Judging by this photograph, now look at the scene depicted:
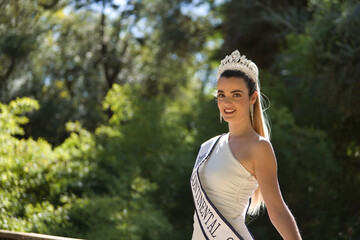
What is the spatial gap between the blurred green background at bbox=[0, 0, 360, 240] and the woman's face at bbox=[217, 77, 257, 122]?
0.60 m

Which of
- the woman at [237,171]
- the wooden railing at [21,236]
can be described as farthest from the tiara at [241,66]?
the wooden railing at [21,236]

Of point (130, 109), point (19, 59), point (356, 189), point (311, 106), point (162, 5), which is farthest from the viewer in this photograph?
point (162, 5)

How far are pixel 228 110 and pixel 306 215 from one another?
5.53 meters

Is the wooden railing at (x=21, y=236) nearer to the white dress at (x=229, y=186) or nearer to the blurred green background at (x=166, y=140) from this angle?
the white dress at (x=229, y=186)

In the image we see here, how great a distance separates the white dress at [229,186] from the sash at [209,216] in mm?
24

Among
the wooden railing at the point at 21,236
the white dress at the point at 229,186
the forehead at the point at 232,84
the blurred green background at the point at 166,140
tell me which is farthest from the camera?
the blurred green background at the point at 166,140

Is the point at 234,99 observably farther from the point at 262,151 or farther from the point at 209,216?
the point at 209,216

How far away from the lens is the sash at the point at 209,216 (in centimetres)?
181

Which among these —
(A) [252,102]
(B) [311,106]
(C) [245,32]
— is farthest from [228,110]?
(C) [245,32]

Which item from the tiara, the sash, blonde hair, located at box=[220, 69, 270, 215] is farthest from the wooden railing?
the tiara

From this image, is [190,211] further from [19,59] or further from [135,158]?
[19,59]

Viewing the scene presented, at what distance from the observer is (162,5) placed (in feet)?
47.6

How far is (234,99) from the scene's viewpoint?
6.15 feet

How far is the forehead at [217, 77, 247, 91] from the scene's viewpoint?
74.5 inches
